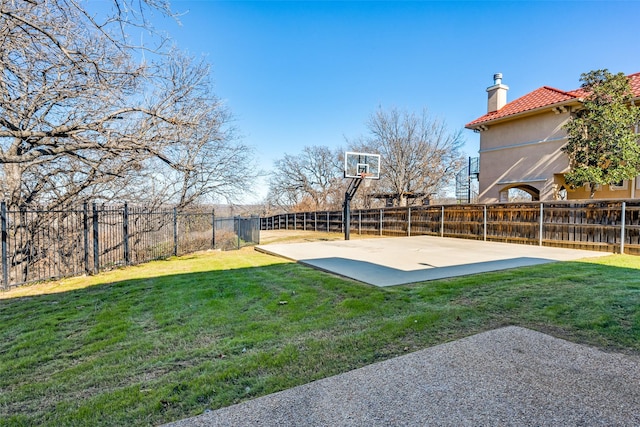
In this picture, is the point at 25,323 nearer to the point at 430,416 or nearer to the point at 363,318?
the point at 363,318

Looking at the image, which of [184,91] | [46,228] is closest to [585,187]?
[184,91]

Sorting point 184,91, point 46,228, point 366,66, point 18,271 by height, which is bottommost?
point 18,271

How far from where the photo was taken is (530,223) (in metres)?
11.4

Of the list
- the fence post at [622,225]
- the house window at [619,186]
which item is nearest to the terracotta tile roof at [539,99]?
the house window at [619,186]

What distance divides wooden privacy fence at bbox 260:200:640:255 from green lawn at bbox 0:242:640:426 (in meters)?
3.61

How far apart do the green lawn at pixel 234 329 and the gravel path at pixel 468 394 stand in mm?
236

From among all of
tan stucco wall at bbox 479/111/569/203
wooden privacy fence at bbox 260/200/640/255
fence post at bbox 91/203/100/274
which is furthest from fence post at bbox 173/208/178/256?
tan stucco wall at bbox 479/111/569/203

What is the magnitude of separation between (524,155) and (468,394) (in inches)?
647

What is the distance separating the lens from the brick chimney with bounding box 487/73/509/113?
1778cm

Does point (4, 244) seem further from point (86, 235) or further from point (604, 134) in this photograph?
point (604, 134)

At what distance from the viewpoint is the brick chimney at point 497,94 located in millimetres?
17781

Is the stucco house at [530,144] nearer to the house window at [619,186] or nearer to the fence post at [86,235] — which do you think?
the house window at [619,186]

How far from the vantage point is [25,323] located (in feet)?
14.0

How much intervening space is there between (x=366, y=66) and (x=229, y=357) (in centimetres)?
1987
